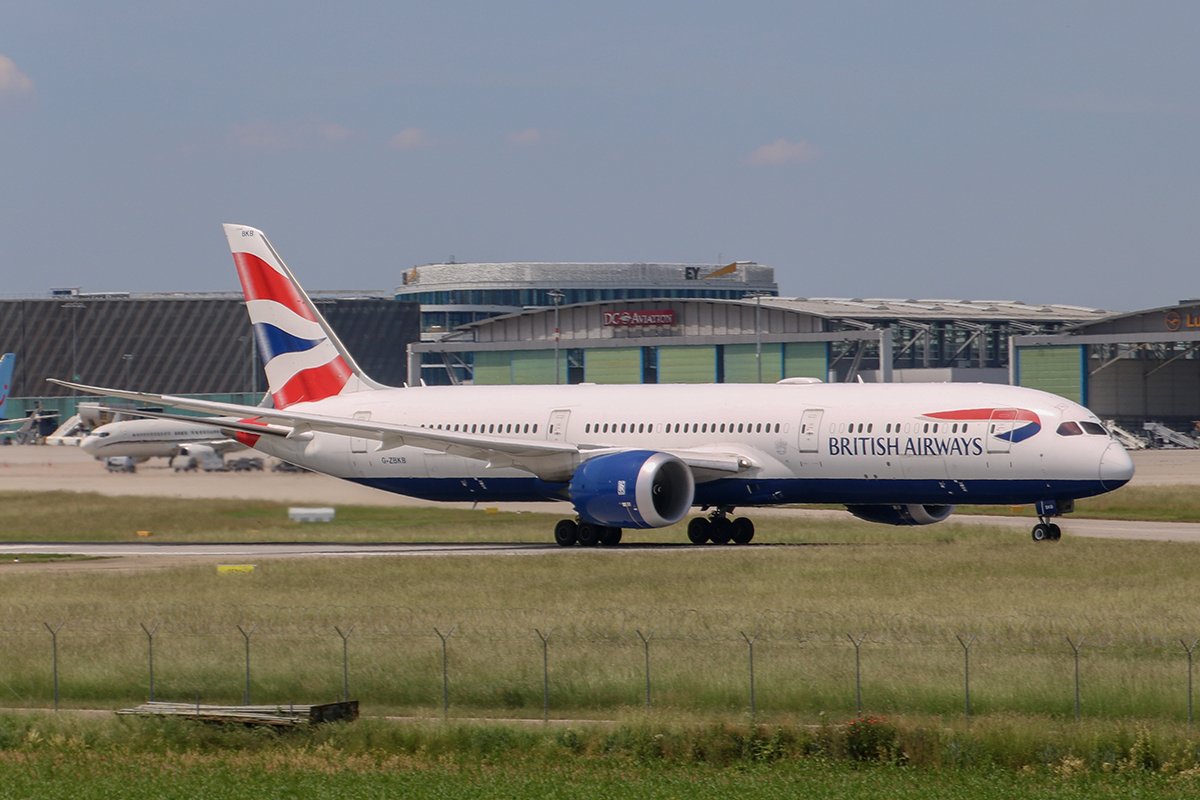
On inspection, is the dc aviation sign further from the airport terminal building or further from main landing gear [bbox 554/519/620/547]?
main landing gear [bbox 554/519/620/547]

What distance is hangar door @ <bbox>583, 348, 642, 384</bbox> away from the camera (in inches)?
5266

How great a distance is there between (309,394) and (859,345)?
69.6 meters

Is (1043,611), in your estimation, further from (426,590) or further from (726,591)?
(426,590)

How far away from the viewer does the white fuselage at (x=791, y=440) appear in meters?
48.2

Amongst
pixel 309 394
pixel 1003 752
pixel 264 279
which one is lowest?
pixel 1003 752

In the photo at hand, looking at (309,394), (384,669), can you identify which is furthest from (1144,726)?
(309,394)

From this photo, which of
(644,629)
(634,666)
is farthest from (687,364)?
(634,666)

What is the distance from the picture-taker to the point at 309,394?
62312 millimetres

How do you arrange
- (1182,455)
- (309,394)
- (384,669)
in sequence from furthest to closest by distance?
(1182,455)
(309,394)
(384,669)

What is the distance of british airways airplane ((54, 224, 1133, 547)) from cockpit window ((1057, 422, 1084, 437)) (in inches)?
1.6

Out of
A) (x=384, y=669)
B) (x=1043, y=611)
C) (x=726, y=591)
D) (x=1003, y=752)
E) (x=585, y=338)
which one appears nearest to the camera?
(x=1003, y=752)

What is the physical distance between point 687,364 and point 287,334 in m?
71.6

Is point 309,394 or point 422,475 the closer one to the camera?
point 422,475

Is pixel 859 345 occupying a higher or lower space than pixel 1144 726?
higher
